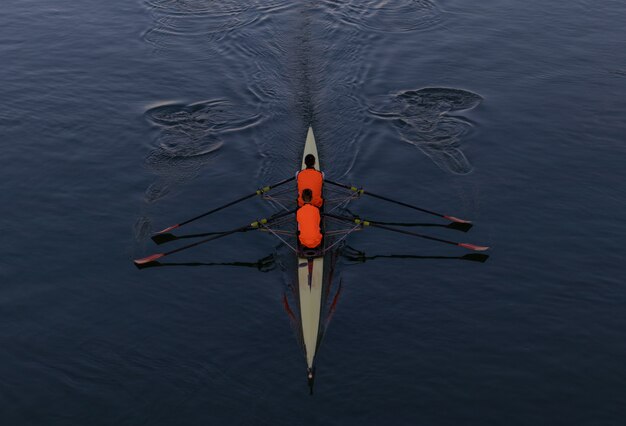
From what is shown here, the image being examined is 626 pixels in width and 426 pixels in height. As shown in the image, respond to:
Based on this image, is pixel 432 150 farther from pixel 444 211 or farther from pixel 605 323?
pixel 605 323

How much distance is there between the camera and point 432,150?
102ft

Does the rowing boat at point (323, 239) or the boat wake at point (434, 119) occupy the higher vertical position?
the boat wake at point (434, 119)

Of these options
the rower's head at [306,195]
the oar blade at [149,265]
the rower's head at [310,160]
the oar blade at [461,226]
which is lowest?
the oar blade at [149,265]

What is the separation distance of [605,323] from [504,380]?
4.73 metres

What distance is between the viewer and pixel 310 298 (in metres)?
21.1

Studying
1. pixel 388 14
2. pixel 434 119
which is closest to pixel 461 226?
pixel 434 119

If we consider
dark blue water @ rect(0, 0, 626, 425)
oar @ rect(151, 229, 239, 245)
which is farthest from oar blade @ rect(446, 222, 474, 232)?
oar @ rect(151, 229, 239, 245)

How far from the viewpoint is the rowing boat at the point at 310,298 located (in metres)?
19.7

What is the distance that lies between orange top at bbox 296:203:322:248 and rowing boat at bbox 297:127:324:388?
0.39 metres

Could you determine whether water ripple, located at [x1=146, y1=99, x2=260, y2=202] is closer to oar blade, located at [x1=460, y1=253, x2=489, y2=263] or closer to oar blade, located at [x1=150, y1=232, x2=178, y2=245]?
oar blade, located at [x1=150, y1=232, x2=178, y2=245]

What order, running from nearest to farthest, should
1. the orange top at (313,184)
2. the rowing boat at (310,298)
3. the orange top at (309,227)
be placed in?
the rowing boat at (310,298) < the orange top at (309,227) < the orange top at (313,184)

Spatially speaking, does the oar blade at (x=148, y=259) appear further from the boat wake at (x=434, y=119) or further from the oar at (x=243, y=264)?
the boat wake at (x=434, y=119)

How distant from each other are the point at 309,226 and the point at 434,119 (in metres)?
Result: 13.6

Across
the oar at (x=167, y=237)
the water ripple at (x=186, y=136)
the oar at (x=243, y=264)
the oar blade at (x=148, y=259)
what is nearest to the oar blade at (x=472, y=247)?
the oar at (x=243, y=264)
